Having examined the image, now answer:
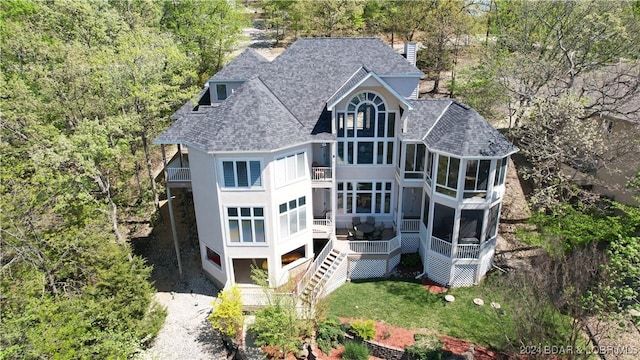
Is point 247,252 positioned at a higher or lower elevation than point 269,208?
lower

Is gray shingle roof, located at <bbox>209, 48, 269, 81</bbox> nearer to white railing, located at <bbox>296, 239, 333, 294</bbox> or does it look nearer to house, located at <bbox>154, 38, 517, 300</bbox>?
house, located at <bbox>154, 38, 517, 300</bbox>

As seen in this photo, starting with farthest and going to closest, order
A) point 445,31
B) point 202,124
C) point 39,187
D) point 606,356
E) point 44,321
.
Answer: point 445,31, point 202,124, point 39,187, point 606,356, point 44,321

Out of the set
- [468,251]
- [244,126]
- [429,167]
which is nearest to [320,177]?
[244,126]

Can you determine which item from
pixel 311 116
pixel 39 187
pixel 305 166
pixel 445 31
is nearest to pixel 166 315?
pixel 39 187

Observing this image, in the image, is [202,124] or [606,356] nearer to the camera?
[606,356]

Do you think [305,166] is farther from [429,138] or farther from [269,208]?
[429,138]

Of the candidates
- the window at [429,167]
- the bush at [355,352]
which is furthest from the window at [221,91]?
the bush at [355,352]
